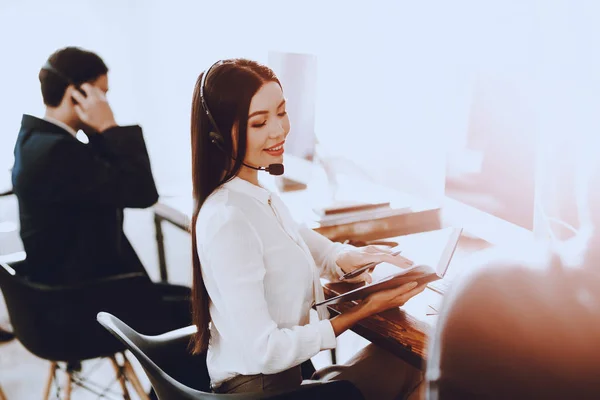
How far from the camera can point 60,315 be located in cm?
158

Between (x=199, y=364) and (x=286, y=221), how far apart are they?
0.40m

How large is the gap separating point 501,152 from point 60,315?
1.26m

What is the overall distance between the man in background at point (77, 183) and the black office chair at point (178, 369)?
0.47 metres

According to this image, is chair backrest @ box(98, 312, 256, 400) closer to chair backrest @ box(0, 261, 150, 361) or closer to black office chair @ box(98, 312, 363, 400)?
black office chair @ box(98, 312, 363, 400)

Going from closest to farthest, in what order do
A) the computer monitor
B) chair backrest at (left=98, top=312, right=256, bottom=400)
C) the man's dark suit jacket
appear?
1. chair backrest at (left=98, top=312, right=256, bottom=400)
2. the computer monitor
3. the man's dark suit jacket

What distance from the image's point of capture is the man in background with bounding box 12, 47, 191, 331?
5.70 feet

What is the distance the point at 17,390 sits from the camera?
7.34 ft

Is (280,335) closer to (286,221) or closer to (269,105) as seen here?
(286,221)

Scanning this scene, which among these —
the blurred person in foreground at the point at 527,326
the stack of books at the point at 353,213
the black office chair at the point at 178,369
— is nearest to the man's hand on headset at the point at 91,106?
the stack of books at the point at 353,213

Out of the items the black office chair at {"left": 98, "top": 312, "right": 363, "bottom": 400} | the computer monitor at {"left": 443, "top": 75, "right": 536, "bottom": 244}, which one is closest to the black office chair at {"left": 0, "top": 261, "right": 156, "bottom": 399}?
the black office chair at {"left": 98, "top": 312, "right": 363, "bottom": 400}

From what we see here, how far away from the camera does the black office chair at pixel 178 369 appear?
1.07m

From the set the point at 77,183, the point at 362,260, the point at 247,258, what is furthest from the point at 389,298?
the point at 77,183

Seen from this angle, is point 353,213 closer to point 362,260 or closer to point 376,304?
point 362,260

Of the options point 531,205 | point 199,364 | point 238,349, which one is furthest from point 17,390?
point 531,205
